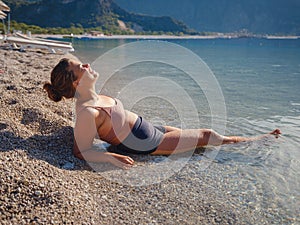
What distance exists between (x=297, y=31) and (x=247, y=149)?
15999 centimetres

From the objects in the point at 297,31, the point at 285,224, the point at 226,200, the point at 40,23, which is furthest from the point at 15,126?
the point at 297,31

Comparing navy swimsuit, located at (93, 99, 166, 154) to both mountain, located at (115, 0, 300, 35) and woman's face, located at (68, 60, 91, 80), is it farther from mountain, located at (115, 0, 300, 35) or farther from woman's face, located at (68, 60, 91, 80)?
mountain, located at (115, 0, 300, 35)

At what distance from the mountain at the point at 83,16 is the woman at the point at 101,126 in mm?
109983

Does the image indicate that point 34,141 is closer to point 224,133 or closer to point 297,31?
point 224,133

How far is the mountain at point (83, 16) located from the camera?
10975 cm

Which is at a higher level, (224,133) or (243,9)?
(243,9)

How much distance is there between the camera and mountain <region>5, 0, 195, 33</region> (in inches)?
4321

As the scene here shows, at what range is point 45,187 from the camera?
9.86 feet

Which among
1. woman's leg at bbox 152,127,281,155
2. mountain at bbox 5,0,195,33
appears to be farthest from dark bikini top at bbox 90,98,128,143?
mountain at bbox 5,0,195,33

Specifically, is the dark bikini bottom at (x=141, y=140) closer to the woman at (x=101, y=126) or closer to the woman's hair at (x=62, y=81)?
the woman at (x=101, y=126)

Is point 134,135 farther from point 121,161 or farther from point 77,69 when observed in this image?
point 77,69

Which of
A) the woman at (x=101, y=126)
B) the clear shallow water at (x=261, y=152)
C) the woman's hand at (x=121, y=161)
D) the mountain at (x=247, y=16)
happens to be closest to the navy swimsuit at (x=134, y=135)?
the woman at (x=101, y=126)

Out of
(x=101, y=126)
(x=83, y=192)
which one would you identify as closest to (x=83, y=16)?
(x=101, y=126)

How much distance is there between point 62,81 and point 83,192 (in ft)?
4.31
